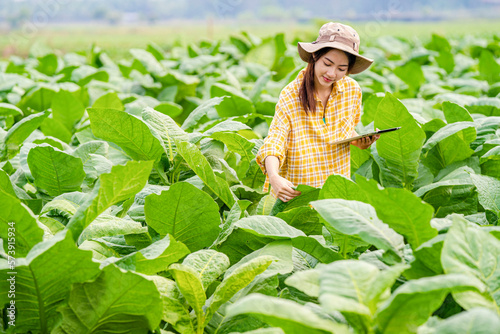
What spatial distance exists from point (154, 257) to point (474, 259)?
585mm

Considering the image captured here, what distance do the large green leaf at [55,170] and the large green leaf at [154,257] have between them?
67cm

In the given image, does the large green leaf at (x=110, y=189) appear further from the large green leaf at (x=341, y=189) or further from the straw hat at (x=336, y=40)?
the straw hat at (x=336, y=40)

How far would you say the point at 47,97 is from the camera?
3131 millimetres

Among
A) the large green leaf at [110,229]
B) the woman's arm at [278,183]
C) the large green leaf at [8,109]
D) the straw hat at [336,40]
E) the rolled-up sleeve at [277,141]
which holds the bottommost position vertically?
the large green leaf at [8,109]

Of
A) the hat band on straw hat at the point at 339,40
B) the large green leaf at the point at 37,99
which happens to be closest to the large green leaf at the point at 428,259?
the hat band on straw hat at the point at 339,40

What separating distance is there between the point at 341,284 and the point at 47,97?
2.66 m

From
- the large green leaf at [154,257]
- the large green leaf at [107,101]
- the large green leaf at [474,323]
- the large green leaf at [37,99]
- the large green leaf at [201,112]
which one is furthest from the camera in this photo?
the large green leaf at [37,99]

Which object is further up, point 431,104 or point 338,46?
point 338,46

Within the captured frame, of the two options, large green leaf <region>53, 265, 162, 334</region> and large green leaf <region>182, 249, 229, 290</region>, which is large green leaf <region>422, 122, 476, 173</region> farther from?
large green leaf <region>53, 265, 162, 334</region>

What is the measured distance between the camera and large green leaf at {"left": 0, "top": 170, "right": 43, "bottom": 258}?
1028 millimetres

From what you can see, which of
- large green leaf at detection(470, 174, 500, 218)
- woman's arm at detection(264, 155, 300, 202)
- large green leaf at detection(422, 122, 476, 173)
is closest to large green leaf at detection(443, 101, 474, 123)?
large green leaf at detection(422, 122, 476, 173)

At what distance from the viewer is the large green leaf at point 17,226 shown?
40.5 inches

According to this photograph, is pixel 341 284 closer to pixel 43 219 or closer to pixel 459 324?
pixel 459 324

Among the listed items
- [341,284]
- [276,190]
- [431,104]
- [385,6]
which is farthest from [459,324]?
[385,6]
